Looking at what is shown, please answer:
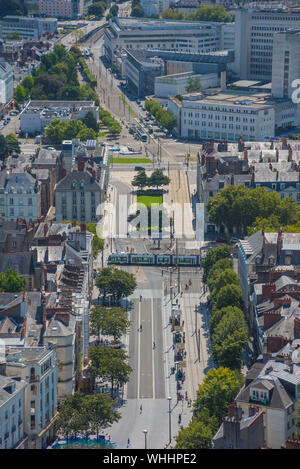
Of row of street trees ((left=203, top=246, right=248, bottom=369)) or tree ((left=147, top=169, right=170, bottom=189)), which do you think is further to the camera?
tree ((left=147, top=169, right=170, bottom=189))

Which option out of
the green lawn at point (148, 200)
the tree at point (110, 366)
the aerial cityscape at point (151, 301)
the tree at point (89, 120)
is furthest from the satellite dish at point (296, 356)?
the tree at point (89, 120)

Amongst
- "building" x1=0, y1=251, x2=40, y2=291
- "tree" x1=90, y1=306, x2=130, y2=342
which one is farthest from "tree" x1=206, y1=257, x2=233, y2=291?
"building" x1=0, y1=251, x2=40, y2=291

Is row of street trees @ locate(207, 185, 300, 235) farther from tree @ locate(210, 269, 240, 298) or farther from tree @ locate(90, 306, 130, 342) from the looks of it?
tree @ locate(90, 306, 130, 342)

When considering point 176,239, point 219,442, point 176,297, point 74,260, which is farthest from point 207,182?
point 219,442

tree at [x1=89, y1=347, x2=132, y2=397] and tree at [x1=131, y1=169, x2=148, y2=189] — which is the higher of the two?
tree at [x1=131, y1=169, x2=148, y2=189]

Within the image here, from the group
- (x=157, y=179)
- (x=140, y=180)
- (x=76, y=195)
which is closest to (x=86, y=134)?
(x=140, y=180)

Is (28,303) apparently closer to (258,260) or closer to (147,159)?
(258,260)
